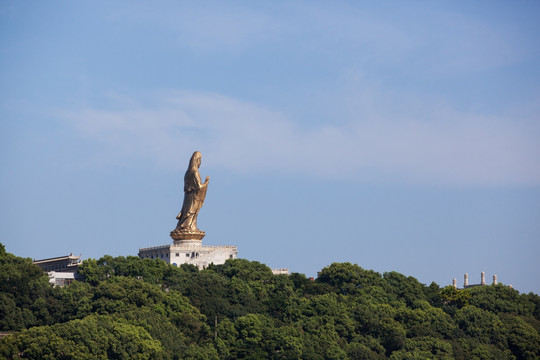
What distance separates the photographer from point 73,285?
313 ft

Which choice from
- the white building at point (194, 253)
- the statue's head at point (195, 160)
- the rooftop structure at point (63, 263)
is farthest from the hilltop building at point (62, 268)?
the statue's head at point (195, 160)

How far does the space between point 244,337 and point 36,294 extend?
621 inches

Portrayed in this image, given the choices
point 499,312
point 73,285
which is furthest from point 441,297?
point 73,285

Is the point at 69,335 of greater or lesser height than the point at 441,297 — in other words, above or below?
below

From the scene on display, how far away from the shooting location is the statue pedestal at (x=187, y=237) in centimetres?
11156

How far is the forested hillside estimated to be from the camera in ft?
280

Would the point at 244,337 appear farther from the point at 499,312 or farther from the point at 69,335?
the point at 499,312

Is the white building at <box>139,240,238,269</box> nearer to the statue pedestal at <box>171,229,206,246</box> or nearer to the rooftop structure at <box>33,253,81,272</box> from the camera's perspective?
the statue pedestal at <box>171,229,206,246</box>

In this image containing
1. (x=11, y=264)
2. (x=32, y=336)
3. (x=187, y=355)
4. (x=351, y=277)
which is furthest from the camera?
(x=351, y=277)

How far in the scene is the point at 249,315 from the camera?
311ft

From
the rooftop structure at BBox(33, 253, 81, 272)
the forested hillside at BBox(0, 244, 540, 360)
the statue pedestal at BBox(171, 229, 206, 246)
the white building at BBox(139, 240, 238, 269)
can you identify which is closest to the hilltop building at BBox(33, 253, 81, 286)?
the rooftop structure at BBox(33, 253, 81, 272)

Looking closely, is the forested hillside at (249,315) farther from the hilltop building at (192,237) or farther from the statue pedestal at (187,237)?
the statue pedestal at (187,237)

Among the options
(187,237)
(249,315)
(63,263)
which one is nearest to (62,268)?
(63,263)

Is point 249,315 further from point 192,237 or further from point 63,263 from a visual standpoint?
point 63,263
